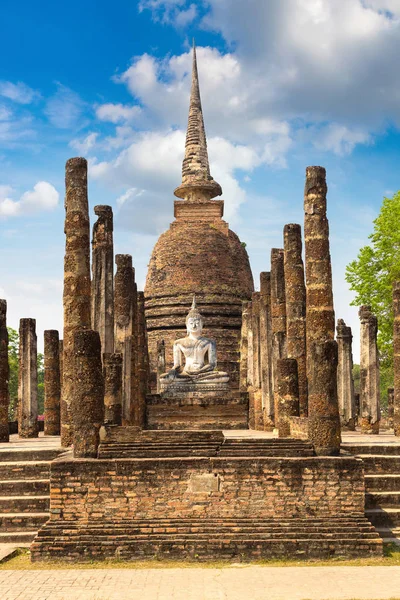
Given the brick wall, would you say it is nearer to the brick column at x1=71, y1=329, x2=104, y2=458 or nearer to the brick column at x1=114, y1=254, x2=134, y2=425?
the brick column at x1=71, y1=329, x2=104, y2=458

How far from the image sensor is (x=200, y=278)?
3253cm

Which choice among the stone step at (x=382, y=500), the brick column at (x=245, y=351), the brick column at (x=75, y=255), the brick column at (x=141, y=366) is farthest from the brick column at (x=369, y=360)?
the brick column at (x=75, y=255)

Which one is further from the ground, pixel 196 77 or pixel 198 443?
pixel 196 77

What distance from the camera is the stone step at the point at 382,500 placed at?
11242 mm

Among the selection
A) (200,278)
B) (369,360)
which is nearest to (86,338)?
(369,360)

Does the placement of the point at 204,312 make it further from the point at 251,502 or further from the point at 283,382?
the point at 251,502

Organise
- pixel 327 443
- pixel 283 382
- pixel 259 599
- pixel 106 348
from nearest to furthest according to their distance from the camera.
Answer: pixel 259 599 < pixel 327 443 < pixel 283 382 < pixel 106 348

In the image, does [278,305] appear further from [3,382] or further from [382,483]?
[382,483]

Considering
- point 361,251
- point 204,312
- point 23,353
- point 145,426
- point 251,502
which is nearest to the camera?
point 251,502

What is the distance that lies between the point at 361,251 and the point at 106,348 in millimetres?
13034

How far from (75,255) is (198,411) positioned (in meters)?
9.86

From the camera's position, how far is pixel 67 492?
31.7 ft

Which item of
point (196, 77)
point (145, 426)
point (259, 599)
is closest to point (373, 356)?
point (145, 426)

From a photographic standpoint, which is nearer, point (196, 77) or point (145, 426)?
point (145, 426)
